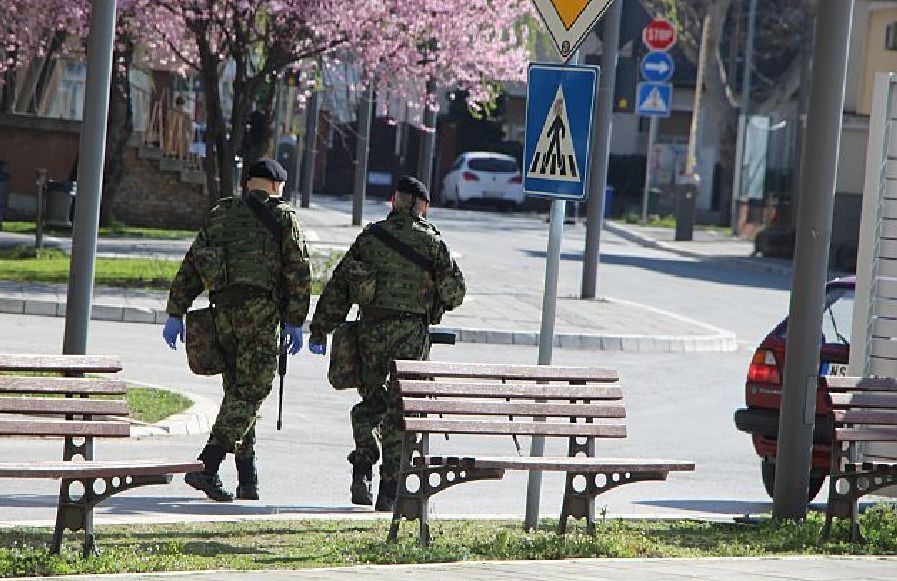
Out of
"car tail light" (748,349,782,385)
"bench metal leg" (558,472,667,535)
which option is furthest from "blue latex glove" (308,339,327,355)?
"car tail light" (748,349,782,385)

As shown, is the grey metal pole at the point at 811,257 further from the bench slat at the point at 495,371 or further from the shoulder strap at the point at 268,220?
Answer: the shoulder strap at the point at 268,220

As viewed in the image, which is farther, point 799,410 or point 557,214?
point 799,410

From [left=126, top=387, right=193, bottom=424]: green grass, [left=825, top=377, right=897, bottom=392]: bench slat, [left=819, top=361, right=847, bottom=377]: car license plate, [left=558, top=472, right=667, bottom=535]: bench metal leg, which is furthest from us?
[left=126, top=387, right=193, bottom=424]: green grass

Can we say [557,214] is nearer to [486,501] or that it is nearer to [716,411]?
[486,501]

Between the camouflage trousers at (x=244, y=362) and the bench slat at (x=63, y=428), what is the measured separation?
7.71ft

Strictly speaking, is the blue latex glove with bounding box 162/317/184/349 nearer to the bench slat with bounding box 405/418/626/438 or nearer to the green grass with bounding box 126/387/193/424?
the bench slat with bounding box 405/418/626/438

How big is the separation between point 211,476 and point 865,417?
3.37 meters

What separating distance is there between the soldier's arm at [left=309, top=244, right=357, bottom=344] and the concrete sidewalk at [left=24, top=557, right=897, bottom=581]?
2.49m

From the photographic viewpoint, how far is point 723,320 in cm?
2633

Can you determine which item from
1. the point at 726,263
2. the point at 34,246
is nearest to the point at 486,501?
the point at 34,246

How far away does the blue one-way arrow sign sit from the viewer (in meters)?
44.5

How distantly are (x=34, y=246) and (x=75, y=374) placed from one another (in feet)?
64.4

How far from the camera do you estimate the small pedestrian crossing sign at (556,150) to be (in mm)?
10000

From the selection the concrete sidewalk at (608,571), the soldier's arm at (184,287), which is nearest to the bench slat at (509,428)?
the concrete sidewalk at (608,571)
